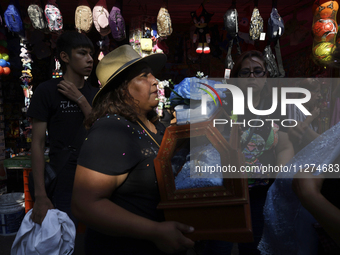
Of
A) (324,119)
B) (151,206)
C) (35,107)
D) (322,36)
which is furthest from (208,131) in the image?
(324,119)

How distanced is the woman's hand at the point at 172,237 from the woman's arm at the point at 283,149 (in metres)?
0.85

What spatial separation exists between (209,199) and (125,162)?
1.13ft

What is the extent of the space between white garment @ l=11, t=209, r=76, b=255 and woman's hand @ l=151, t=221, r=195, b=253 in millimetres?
1020

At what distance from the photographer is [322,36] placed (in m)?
2.78

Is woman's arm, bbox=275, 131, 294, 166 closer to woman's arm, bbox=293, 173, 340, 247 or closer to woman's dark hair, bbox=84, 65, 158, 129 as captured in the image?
woman's arm, bbox=293, 173, 340, 247

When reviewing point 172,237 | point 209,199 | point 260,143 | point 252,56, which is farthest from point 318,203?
point 252,56

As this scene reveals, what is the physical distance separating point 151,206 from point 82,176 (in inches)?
12.9

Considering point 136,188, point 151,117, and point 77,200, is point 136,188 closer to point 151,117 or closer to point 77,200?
point 77,200

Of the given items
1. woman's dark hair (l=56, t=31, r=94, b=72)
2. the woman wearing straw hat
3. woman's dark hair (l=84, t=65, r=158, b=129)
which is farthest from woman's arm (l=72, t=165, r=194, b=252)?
woman's dark hair (l=56, t=31, r=94, b=72)

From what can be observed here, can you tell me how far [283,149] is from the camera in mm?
1443

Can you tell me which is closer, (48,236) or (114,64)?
(114,64)

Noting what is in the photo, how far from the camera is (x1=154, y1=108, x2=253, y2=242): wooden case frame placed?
0.81m

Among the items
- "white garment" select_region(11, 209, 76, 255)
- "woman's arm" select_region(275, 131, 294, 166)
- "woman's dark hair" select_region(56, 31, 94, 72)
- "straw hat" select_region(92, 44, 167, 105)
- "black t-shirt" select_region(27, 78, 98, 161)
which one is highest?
"woman's dark hair" select_region(56, 31, 94, 72)

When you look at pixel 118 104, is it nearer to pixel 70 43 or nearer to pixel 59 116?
pixel 59 116
